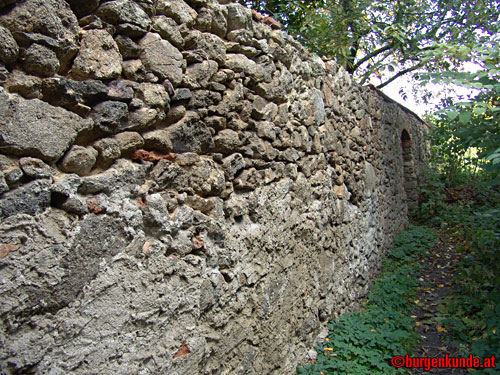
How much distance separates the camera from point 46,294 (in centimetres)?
137

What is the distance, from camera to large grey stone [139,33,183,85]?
1803 millimetres

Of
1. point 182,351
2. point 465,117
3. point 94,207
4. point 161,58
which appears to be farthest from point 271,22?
point 182,351

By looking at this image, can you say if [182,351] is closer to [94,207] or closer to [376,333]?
[94,207]

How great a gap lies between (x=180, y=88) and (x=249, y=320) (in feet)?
4.97

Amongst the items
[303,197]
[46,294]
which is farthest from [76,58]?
[303,197]

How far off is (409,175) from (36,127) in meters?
8.51

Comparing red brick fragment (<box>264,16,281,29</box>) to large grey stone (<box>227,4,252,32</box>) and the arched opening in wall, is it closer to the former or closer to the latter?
large grey stone (<box>227,4,252,32</box>)

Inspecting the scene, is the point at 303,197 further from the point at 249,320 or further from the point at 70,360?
the point at 70,360

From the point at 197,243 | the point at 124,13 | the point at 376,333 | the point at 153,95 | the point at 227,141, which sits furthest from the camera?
the point at 376,333

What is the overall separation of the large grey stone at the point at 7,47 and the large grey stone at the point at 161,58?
23.1 inches

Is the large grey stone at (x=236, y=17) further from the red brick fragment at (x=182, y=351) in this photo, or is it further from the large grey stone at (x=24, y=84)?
the red brick fragment at (x=182, y=351)

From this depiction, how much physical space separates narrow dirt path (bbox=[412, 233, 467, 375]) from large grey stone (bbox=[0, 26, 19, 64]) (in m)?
3.59

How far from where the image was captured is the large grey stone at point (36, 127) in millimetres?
1288

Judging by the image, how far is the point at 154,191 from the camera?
1833 mm
